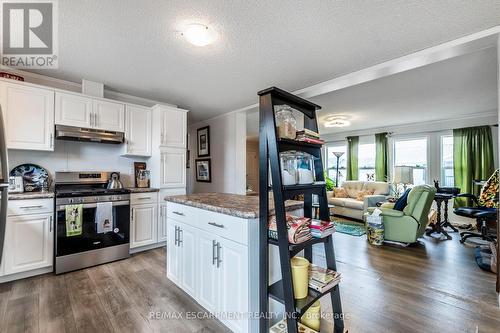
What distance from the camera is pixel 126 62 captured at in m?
2.59

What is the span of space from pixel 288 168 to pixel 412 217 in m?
3.23

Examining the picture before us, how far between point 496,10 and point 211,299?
315 centimetres

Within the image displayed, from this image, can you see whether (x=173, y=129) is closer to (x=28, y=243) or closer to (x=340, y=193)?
(x=28, y=243)

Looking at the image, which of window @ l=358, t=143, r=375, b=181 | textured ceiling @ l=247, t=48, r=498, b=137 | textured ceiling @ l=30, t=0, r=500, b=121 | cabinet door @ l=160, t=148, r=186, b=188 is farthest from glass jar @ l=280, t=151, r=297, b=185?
window @ l=358, t=143, r=375, b=181

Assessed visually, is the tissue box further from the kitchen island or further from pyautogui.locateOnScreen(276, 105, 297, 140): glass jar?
pyautogui.locateOnScreen(276, 105, 297, 140): glass jar

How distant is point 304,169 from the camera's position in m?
1.46

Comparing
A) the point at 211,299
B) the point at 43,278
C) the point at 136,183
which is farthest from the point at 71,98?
the point at 211,299

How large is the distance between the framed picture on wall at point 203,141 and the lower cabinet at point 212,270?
3164 millimetres

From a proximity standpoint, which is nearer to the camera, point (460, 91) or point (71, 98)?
point (71, 98)

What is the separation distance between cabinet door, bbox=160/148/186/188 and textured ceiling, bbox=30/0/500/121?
1.07 metres

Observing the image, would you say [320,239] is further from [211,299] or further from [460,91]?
[460,91]

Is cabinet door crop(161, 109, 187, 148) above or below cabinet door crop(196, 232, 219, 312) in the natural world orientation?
above

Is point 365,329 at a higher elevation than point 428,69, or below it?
below

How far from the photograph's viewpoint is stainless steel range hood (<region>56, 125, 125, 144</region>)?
2.82 m
